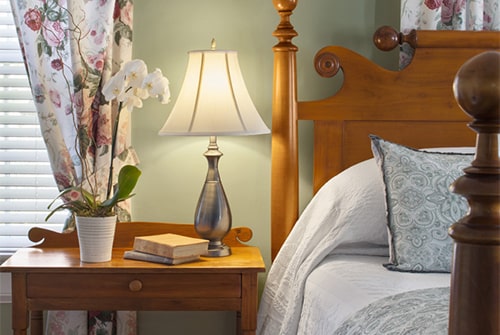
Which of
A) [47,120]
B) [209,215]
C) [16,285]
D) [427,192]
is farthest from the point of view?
[47,120]

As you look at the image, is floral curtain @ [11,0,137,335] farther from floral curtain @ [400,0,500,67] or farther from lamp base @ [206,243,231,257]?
floral curtain @ [400,0,500,67]

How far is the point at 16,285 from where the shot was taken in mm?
2090

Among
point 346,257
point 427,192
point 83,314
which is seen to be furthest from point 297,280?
point 83,314

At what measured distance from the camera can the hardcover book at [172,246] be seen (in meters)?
2.12

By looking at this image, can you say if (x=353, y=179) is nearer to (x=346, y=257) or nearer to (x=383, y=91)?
(x=346, y=257)

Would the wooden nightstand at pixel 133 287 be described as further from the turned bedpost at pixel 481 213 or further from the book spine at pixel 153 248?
the turned bedpost at pixel 481 213

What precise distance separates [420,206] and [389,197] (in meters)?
0.09

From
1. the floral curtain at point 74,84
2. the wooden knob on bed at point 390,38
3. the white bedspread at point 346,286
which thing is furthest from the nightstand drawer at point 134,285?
the wooden knob on bed at point 390,38

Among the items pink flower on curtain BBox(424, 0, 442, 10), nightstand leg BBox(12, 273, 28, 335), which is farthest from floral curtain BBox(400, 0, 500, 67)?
nightstand leg BBox(12, 273, 28, 335)

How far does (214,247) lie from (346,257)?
0.43 m

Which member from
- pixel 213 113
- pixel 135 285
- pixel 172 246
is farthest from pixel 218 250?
pixel 213 113

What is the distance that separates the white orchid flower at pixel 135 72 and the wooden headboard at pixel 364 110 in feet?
1.69

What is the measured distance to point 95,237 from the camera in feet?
6.94

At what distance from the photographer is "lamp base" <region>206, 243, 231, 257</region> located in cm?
225
